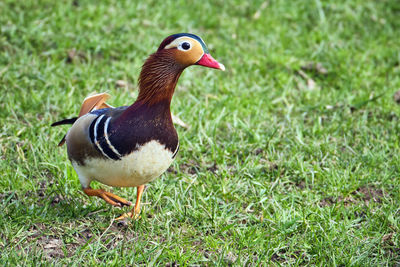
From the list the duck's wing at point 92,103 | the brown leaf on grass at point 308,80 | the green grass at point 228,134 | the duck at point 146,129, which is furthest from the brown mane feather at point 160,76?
the brown leaf on grass at point 308,80

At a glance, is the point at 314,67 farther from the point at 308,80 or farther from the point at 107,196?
the point at 107,196

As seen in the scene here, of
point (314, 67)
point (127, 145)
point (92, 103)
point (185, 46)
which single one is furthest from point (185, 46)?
point (314, 67)

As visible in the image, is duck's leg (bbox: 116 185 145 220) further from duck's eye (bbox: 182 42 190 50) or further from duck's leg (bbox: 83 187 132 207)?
duck's eye (bbox: 182 42 190 50)

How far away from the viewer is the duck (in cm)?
260

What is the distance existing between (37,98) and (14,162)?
763mm

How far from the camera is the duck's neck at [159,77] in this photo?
→ 2.62 meters

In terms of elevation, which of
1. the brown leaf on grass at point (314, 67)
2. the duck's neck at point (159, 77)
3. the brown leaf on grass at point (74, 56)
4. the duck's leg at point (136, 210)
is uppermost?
the duck's neck at point (159, 77)

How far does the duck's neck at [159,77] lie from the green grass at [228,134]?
0.73 metres

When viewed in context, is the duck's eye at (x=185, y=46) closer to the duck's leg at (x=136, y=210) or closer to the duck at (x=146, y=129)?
the duck at (x=146, y=129)

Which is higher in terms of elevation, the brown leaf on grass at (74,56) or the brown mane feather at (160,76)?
the brown mane feather at (160,76)

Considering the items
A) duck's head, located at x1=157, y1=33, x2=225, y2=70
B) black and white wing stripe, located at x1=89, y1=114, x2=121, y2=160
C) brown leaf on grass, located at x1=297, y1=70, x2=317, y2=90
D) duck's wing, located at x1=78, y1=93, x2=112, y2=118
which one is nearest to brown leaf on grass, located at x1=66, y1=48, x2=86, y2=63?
duck's wing, located at x1=78, y1=93, x2=112, y2=118

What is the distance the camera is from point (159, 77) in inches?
104

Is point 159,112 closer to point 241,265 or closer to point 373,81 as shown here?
point 241,265

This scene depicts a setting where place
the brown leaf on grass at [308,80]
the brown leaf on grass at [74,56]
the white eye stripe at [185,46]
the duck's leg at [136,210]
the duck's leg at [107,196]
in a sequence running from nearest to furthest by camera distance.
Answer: the white eye stripe at [185,46]
the duck's leg at [107,196]
the duck's leg at [136,210]
the brown leaf on grass at [74,56]
the brown leaf on grass at [308,80]
